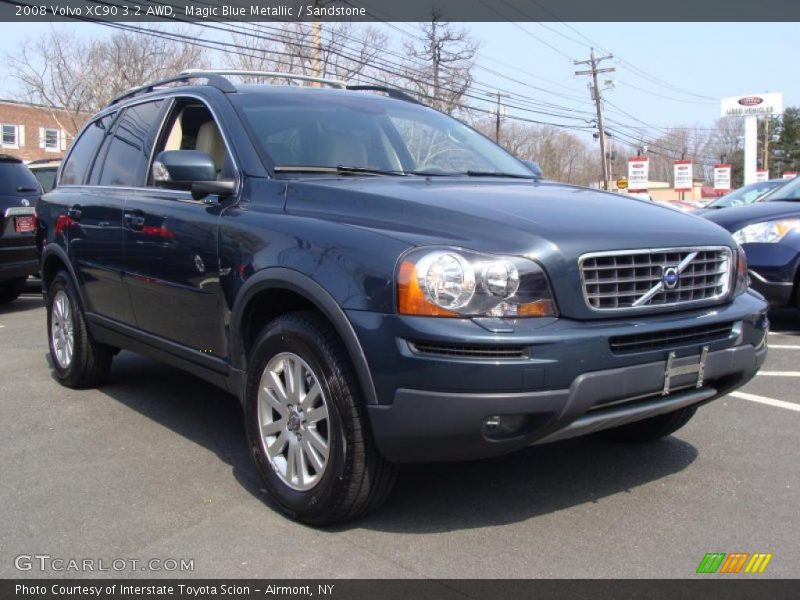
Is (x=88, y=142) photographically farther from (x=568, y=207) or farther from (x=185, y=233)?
(x=568, y=207)

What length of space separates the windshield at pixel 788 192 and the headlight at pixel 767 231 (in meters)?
0.80

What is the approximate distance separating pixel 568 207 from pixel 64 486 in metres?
2.70

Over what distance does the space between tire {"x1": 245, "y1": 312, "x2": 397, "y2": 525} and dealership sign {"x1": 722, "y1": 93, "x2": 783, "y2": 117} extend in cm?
4761

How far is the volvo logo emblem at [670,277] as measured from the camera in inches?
128

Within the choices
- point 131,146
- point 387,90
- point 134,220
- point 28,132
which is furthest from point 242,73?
point 28,132

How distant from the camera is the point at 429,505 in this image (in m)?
3.62

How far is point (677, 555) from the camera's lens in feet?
10.2

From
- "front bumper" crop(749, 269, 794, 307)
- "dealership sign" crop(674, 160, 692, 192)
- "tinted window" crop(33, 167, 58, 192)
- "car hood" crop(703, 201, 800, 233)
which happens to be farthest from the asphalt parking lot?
"dealership sign" crop(674, 160, 692, 192)

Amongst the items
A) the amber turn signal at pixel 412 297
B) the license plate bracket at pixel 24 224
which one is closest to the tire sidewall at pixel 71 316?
the amber turn signal at pixel 412 297

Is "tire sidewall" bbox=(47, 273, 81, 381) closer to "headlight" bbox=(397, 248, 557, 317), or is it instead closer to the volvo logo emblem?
"headlight" bbox=(397, 248, 557, 317)

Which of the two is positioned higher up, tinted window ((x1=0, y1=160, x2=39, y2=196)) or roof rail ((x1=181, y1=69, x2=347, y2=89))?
roof rail ((x1=181, y1=69, x2=347, y2=89))

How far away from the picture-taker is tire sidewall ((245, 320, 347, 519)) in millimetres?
3170

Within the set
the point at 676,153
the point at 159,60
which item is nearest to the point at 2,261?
the point at 159,60
